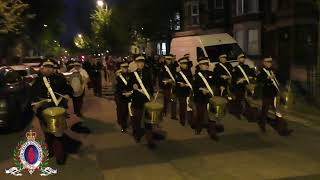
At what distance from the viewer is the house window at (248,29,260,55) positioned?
3597cm

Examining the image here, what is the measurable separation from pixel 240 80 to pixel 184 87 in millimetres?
1562

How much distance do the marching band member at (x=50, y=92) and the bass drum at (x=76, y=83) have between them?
16.3ft

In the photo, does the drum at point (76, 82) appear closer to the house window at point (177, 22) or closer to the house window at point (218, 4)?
the house window at point (177, 22)

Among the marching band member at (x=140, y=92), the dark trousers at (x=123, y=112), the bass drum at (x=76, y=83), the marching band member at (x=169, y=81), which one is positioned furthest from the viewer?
the bass drum at (x=76, y=83)

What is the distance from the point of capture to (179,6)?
4566 centimetres

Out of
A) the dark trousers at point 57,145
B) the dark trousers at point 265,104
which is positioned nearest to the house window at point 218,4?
the dark trousers at point 265,104

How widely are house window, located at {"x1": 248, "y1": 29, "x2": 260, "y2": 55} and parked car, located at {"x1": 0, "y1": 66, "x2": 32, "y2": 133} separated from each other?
2350 cm

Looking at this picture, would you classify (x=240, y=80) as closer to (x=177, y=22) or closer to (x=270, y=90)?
(x=270, y=90)

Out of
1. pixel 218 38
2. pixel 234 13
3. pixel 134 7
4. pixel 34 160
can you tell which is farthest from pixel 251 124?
pixel 134 7

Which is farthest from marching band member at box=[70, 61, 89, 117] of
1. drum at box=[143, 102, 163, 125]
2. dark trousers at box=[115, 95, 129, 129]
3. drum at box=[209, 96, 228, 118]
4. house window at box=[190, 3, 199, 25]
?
house window at box=[190, 3, 199, 25]

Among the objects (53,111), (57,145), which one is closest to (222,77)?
(57,145)

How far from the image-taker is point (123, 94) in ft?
36.2

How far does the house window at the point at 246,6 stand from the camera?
36281 millimetres

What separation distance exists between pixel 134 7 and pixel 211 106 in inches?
1278
